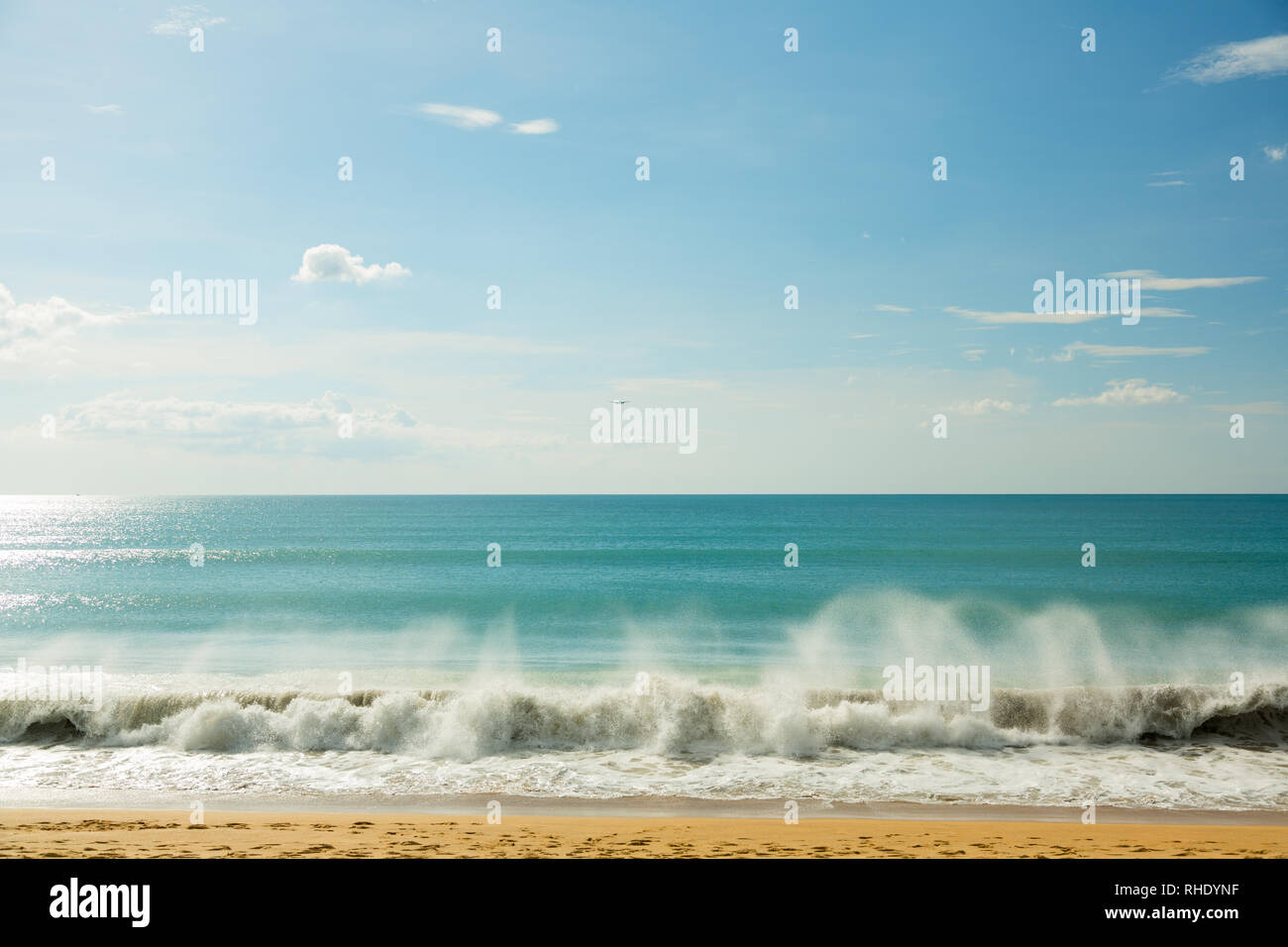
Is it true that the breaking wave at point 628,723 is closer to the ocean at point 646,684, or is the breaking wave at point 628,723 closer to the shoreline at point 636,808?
the ocean at point 646,684

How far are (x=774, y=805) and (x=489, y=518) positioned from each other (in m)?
75.5

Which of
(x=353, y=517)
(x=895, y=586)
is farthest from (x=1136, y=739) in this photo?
(x=353, y=517)

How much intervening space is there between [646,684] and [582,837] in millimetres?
7001

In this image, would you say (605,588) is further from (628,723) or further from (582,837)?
(582,837)

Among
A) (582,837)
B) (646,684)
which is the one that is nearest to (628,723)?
(646,684)

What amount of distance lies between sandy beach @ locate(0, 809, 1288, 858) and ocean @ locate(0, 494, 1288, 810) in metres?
1.17

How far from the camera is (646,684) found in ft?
52.8

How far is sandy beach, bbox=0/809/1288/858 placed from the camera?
27.4 feet

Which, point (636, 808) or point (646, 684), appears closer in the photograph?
point (636, 808)

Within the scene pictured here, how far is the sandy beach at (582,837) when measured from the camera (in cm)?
834

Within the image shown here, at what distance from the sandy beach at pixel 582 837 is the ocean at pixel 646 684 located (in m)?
1.17
